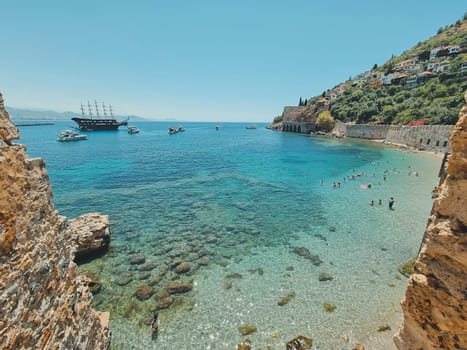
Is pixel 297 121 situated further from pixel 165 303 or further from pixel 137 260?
pixel 165 303

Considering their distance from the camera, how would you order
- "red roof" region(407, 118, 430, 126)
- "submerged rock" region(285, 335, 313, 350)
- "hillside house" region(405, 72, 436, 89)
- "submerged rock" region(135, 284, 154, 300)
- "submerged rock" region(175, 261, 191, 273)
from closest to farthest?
"submerged rock" region(285, 335, 313, 350) → "submerged rock" region(135, 284, 154, 300) → "submerged rock" region(175, 261, 191, 273) → "red roof" region(407, 118, 430, 126) → "hillside house" region(405, 72, 436, 89)

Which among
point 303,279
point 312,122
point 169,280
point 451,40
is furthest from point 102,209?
point 451,40

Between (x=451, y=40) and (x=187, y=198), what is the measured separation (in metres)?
141

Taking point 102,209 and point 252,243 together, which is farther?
point 102,209

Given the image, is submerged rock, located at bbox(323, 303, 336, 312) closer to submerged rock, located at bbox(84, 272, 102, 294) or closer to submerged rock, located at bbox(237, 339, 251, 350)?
submerged rock, located at bbox(237, 339, 251, 350)

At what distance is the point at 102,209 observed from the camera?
19578 mm

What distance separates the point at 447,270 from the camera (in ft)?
13.0

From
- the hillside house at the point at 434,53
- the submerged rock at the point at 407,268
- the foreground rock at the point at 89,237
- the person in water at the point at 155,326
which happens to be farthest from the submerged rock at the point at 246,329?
the hillside house at the point at 434,53

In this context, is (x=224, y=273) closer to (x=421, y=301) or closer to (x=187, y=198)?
(x=421, y=301)

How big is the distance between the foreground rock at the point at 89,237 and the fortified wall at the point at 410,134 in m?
53.1

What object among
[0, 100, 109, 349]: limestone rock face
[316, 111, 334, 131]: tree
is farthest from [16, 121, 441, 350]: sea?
[316, 111, 334, 131]: tree

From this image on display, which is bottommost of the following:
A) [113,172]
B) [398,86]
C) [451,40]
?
[113,172]

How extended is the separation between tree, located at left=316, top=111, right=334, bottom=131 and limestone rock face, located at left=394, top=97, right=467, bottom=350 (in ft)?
299

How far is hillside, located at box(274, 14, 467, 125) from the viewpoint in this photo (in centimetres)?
5358
